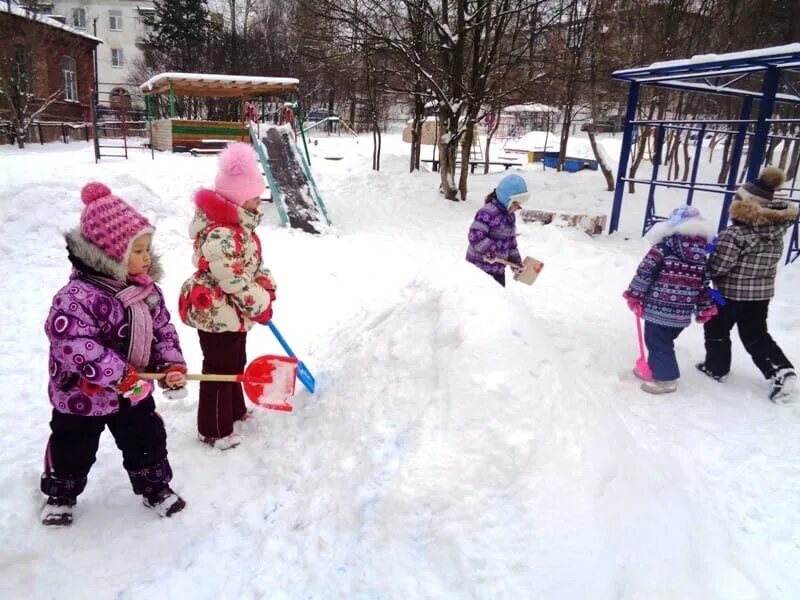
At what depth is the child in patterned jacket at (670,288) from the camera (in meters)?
3.54

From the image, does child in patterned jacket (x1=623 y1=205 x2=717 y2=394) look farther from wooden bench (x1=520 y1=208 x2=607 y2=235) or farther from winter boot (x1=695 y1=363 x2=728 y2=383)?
wooden bench (x1=520 y1=208 x2=607 y2=235)

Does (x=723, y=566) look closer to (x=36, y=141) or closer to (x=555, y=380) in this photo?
(x=555, y=380)

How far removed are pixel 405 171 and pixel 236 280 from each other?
12.5m

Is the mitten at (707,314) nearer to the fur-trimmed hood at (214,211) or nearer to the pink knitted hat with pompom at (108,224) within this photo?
the fur-trimmed hood at (214,211)

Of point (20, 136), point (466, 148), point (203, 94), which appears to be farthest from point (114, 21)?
point (466, 148)

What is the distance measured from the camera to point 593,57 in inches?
511

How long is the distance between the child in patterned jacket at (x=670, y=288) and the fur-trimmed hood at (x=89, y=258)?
10.2 ft

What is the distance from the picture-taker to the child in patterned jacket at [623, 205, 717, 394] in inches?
139

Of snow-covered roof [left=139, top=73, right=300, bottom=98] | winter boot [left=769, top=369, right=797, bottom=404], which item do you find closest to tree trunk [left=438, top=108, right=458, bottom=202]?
snow-covered roof [left=139, top=73, right=300, bottom=98]

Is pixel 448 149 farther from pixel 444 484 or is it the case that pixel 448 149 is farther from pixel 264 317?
pixel 444 484

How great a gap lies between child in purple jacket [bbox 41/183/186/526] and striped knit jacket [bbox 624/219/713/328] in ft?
9.73

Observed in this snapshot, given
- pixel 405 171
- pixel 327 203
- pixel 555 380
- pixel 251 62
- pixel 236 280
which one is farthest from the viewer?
pixel 251 62

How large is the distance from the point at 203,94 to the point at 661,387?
15.6 metres

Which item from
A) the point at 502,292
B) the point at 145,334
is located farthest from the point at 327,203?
the point at 145,334
